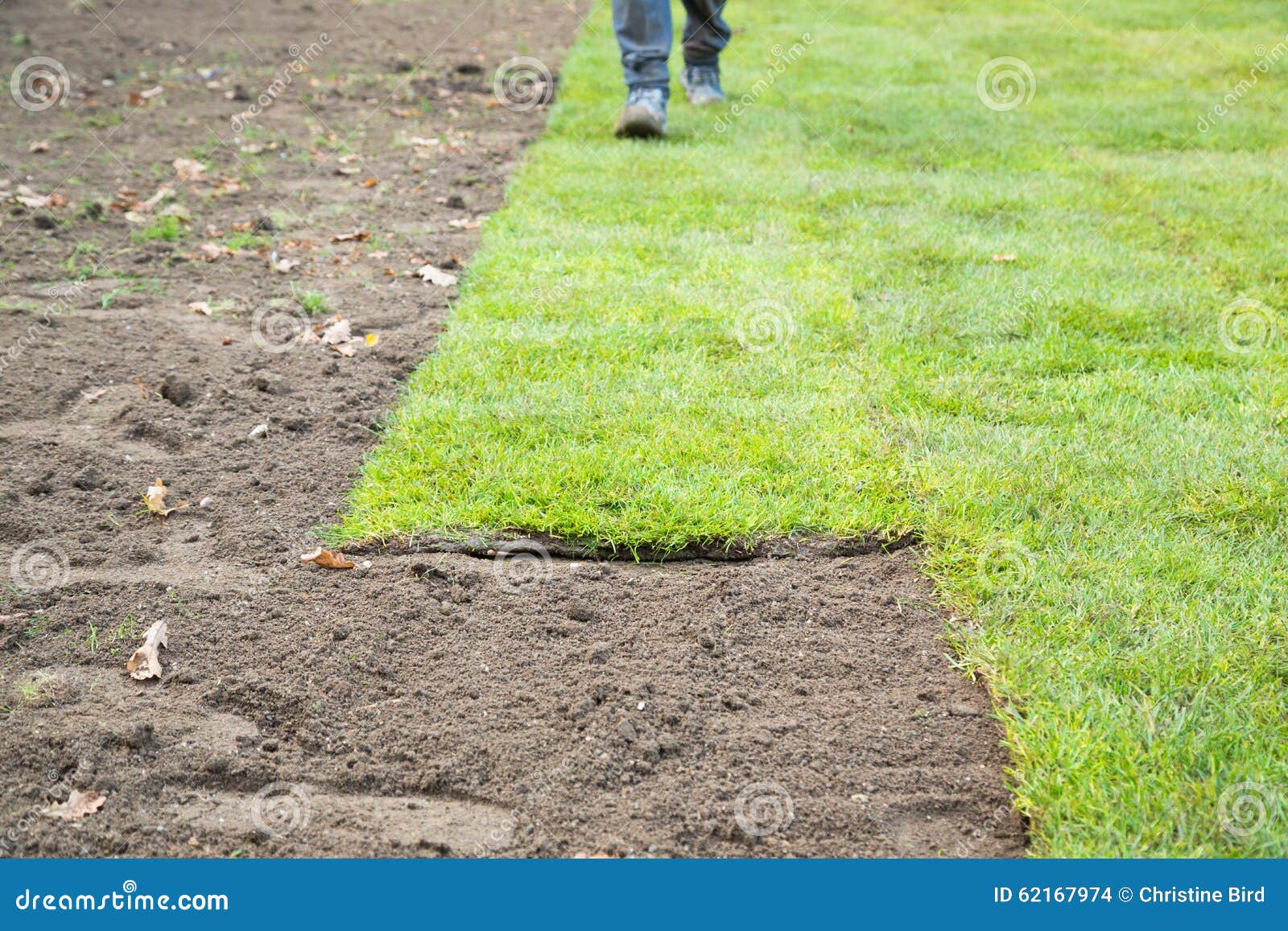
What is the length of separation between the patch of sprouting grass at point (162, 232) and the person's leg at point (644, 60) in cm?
278

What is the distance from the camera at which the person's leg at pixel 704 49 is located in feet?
24.6

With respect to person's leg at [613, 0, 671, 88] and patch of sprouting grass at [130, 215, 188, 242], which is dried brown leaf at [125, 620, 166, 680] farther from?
person's leg at [613, 0, 671, 88]

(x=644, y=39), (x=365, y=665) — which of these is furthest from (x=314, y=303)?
(x=644, y=39)

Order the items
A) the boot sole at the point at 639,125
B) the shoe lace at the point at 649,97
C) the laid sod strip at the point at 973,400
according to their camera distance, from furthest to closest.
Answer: the shoe lace at the point at 649,97 < the boot sole at the point at 639,125 < the laid sod strip at the point at 973,400

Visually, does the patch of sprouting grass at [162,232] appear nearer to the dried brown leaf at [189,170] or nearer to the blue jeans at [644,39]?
the dried brown leaf at [189,170]

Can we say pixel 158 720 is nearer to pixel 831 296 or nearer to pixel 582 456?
pixel 582 456

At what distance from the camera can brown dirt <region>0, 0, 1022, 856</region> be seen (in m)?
2.15

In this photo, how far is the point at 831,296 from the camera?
4.43 metres

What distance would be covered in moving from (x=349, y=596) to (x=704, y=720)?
1028 millimetres

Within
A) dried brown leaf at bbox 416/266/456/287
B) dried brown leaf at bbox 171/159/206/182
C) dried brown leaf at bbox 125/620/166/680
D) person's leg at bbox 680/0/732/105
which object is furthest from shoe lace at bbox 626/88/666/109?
dried brown leaf at bbox 125/620/166/680

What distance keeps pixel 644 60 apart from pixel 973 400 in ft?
13.3

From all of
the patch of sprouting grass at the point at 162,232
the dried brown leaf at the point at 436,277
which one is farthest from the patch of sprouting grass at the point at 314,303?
the patch of sprouting grass at the point at 162,232

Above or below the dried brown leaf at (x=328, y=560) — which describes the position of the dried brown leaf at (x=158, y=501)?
above

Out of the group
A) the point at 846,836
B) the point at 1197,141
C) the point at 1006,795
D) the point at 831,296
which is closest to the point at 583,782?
the point at 846,836
